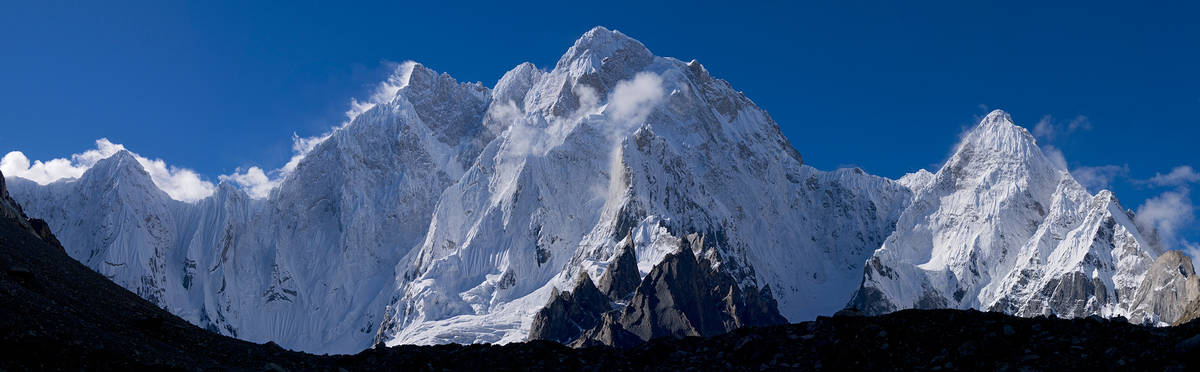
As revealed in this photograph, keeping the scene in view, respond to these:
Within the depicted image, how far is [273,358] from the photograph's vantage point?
121ft

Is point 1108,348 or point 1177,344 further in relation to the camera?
point 1108,348

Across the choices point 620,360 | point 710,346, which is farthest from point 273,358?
point 710,346

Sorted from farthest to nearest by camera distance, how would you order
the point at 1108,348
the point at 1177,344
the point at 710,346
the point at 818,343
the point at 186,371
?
1. the point at 710,346
2. the point at 818,343
3. the point at 186,371
4. the point at 1108,348
5. the point at 1177,344

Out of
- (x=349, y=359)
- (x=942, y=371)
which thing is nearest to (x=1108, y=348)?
(x=942, y=371)

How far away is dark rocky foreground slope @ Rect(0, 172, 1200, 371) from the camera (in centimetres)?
2816

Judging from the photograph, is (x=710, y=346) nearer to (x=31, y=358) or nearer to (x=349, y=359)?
(x=349, y=359)

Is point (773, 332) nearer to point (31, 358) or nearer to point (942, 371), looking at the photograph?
point (942, 371)

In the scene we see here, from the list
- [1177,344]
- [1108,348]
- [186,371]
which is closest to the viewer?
[1177,344]

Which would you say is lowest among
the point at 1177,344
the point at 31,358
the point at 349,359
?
the point at 1177,344

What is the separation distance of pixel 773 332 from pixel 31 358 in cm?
2166

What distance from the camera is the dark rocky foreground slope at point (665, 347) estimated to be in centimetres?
2816

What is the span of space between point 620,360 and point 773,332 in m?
5.11

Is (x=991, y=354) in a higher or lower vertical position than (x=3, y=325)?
lower

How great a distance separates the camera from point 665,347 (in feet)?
118
